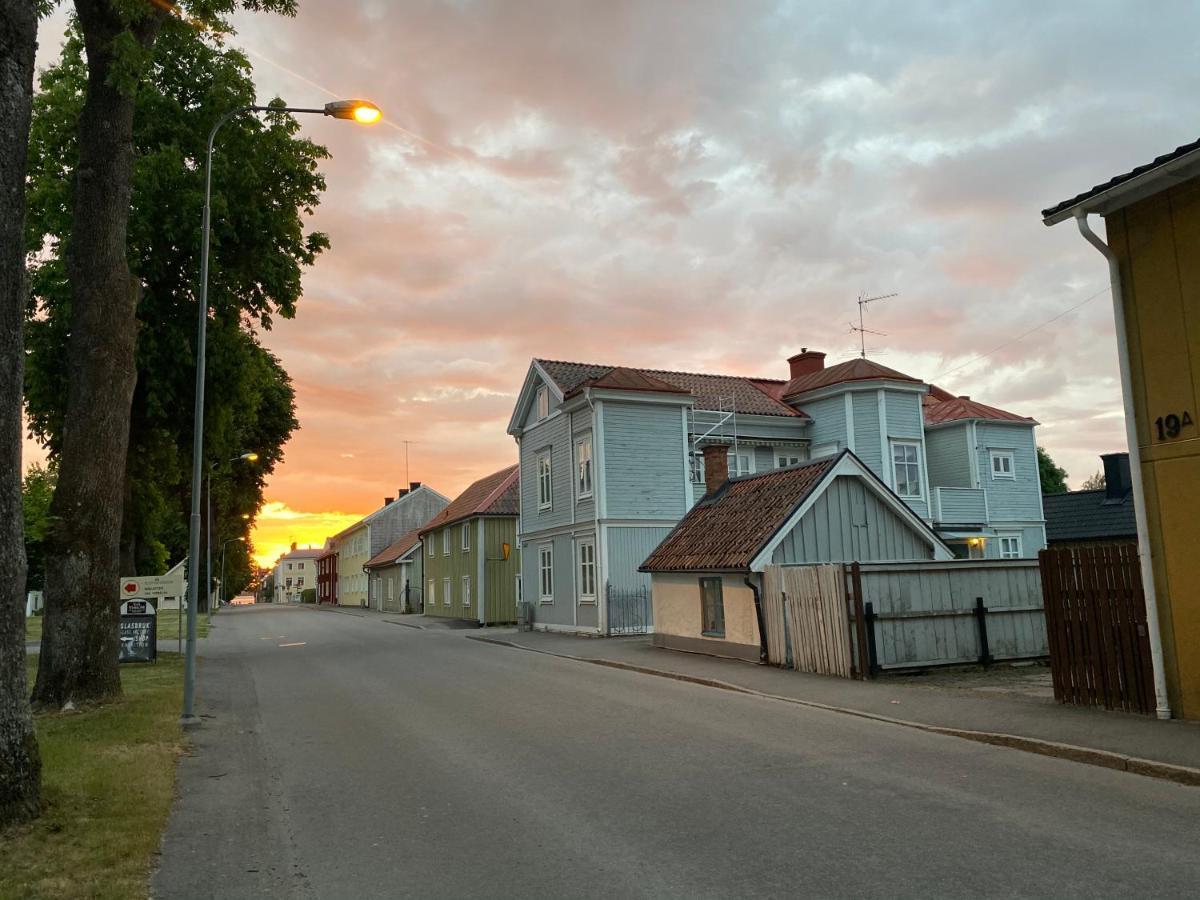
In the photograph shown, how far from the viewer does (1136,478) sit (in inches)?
418

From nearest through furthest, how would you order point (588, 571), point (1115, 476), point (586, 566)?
1. point (588, 571)
2. point (586, 566)
3. point (1115, 476)

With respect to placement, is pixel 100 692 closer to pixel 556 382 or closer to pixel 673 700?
pixel 673 700

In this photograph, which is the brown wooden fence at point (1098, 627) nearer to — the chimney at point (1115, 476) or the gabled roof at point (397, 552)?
the chimney at point (1115, 476)

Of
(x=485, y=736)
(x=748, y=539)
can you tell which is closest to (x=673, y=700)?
(x=485, y=736)

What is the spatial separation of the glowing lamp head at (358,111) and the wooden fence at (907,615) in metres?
10.5

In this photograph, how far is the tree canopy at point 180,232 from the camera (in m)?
20.0

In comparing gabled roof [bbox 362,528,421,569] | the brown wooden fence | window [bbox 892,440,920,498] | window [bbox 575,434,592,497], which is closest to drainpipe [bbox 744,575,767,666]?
the brown wooden fence

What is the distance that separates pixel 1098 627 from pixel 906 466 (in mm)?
23361

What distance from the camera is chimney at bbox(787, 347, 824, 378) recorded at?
40.5m

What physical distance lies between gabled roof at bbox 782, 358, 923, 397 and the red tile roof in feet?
41.2

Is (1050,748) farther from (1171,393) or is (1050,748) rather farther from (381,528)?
(381,528)

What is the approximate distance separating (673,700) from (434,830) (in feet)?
24.1

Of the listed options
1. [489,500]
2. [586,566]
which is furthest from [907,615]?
[489,500]

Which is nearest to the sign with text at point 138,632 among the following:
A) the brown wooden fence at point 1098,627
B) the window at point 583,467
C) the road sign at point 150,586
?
the road sign at point 150,586
